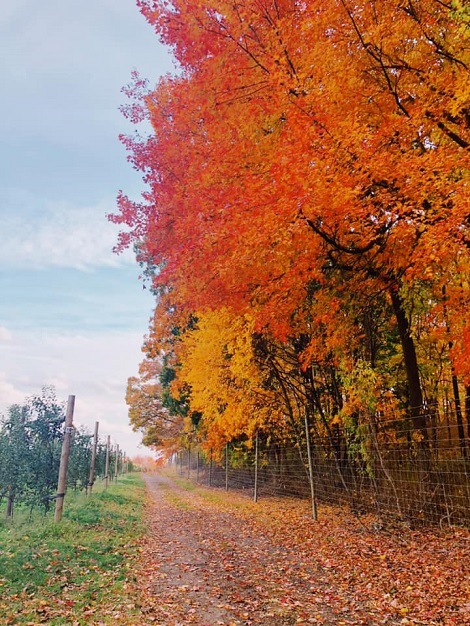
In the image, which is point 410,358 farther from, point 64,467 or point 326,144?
point 64,467

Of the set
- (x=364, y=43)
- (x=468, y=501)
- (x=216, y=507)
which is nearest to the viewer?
(x=364, y=43)

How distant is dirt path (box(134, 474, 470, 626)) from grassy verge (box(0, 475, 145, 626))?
0.32 metres

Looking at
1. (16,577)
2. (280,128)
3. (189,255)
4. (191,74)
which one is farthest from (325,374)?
(16,577)

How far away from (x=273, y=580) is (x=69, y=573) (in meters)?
2.55

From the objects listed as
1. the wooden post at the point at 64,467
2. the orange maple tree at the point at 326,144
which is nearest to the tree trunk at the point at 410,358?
the orange maple tree at the point at 326,144

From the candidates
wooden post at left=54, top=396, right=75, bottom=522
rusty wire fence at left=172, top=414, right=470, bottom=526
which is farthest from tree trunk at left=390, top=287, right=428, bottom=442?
wooden post at left=54, top=396, right=75, bottom=522

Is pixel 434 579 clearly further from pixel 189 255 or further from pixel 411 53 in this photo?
pixel 411 53

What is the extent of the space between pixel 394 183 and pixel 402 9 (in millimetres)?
2273

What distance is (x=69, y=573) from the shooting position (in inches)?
220

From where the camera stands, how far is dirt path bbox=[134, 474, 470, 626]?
4.09 metres

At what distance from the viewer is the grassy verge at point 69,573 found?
13.8ft

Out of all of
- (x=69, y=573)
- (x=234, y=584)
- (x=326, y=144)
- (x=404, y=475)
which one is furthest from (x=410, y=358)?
(x=69, y=573)

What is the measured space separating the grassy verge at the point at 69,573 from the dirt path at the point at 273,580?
1.05 ft

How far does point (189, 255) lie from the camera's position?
8.33 metres
